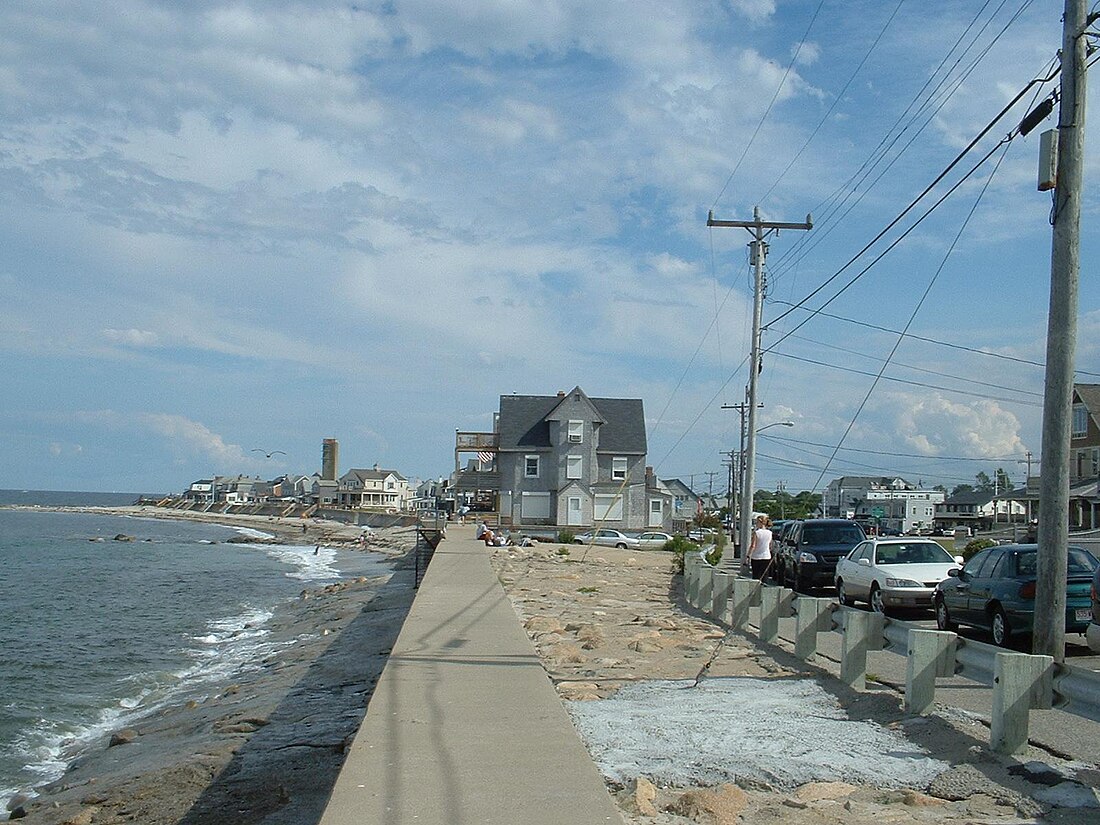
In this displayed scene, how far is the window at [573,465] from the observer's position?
61.3 m

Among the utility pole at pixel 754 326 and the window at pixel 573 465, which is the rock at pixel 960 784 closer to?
the utility pole at pixel 754 326

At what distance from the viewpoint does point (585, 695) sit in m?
10.5

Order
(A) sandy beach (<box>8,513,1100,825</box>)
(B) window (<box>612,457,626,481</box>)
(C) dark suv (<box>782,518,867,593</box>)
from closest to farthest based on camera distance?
(A) sandy beach (<box>8,513,1100,825</box>) → (C) dark suv (<box>782,518,867,593</box>) → (B) window (<box>612,457,626,481</box>)

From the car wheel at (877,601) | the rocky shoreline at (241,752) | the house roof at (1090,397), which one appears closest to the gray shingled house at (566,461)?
the house roof at (1090,397)

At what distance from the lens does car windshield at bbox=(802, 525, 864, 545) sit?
2719cm

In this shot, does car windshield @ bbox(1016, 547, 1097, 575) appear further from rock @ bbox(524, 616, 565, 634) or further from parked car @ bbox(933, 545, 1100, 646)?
rock @ bbox(524, 616, 565, 634)

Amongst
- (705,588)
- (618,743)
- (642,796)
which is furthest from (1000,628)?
(642,796)

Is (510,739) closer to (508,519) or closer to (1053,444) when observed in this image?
(1053,444)

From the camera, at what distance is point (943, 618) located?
55.2ft

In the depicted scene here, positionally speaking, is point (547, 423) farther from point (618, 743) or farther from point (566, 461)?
point (618, 743)

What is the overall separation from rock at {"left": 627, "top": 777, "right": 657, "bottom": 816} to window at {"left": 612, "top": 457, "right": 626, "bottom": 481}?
5585 centimetres

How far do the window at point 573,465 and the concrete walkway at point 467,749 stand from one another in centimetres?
4831

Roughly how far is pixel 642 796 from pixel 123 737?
11.0 meters

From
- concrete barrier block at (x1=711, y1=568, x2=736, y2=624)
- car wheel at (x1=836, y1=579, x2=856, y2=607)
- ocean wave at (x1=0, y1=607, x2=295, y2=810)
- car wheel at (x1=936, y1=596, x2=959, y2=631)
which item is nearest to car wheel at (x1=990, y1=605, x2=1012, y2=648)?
car wheel at (x1=936, y1=596, x2=959, y2=631)
